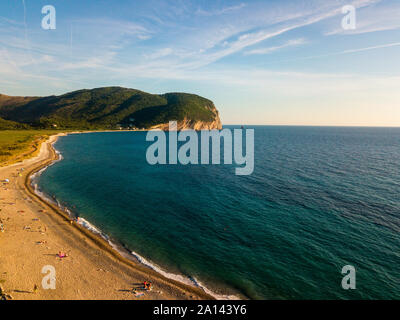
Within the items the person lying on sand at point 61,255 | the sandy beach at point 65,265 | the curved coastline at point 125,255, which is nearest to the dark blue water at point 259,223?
the curved coastline at point 125,255

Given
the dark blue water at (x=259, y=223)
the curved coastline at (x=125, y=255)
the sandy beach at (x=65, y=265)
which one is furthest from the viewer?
the dark blue water at (x=259, y=223)

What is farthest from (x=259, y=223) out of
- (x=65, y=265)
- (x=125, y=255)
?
(x=65, y=265)

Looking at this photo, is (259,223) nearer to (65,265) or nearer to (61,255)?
(65,265)

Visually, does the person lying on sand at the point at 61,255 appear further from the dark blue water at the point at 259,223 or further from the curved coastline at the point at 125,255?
the dark blue water at the point at 259,223

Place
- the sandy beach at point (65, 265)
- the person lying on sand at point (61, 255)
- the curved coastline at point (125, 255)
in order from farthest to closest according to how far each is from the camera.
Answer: the person lying on sand at point (61, 255), the curved coastline at point (125, 255), the sandy beach at point (65, 265)

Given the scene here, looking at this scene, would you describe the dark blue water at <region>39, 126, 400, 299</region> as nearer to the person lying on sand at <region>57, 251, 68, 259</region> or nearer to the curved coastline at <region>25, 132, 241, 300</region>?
the curved coastline at <region>25, 132, 241, 300</region>
